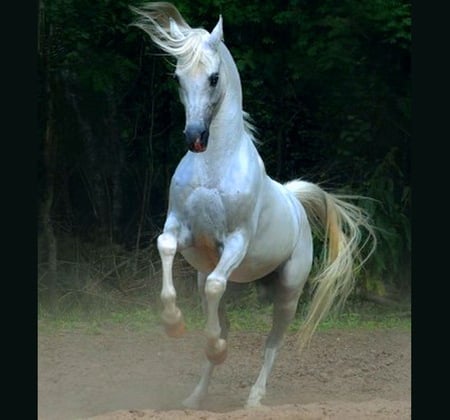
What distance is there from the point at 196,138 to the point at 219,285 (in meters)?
0.98

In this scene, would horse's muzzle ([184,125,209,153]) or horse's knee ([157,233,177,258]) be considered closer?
horse's muzzle ([184,125,209,153])

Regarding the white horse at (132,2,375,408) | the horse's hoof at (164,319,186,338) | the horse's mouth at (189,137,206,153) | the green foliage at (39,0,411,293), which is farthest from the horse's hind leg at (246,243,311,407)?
the green foliage at (39,0,411,293)

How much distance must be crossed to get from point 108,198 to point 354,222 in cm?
489

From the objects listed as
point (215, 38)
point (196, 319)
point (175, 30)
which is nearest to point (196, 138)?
point (215, 38)

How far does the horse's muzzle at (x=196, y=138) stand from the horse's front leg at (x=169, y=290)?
688 mm

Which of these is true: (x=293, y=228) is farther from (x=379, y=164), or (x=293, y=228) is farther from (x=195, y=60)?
(x=379, y=164)

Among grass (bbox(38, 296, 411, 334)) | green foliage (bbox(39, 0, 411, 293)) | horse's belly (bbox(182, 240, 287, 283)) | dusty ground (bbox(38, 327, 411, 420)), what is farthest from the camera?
green foliage (bbox(39, 0, 411, 293))

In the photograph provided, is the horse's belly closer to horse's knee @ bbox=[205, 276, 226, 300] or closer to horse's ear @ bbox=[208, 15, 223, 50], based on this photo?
horse's knee @ bbox=[205, 276, 226, 300]

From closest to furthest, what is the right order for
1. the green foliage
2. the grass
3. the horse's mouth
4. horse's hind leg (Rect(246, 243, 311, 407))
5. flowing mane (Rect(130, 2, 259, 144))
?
the horse's mouth < flowing mane (Rect(130, 2, 259, 144)) < horse's hind leg (Rect(246, 243, 311, 407)) < the grass < the green foliage

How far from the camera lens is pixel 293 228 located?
8336 mm

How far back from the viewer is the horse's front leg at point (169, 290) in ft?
Result: 23.7

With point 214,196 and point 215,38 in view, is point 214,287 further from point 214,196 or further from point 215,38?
point 215,38

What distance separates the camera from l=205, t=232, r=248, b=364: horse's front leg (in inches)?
285

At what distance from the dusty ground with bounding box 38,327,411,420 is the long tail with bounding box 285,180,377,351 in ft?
2.43
